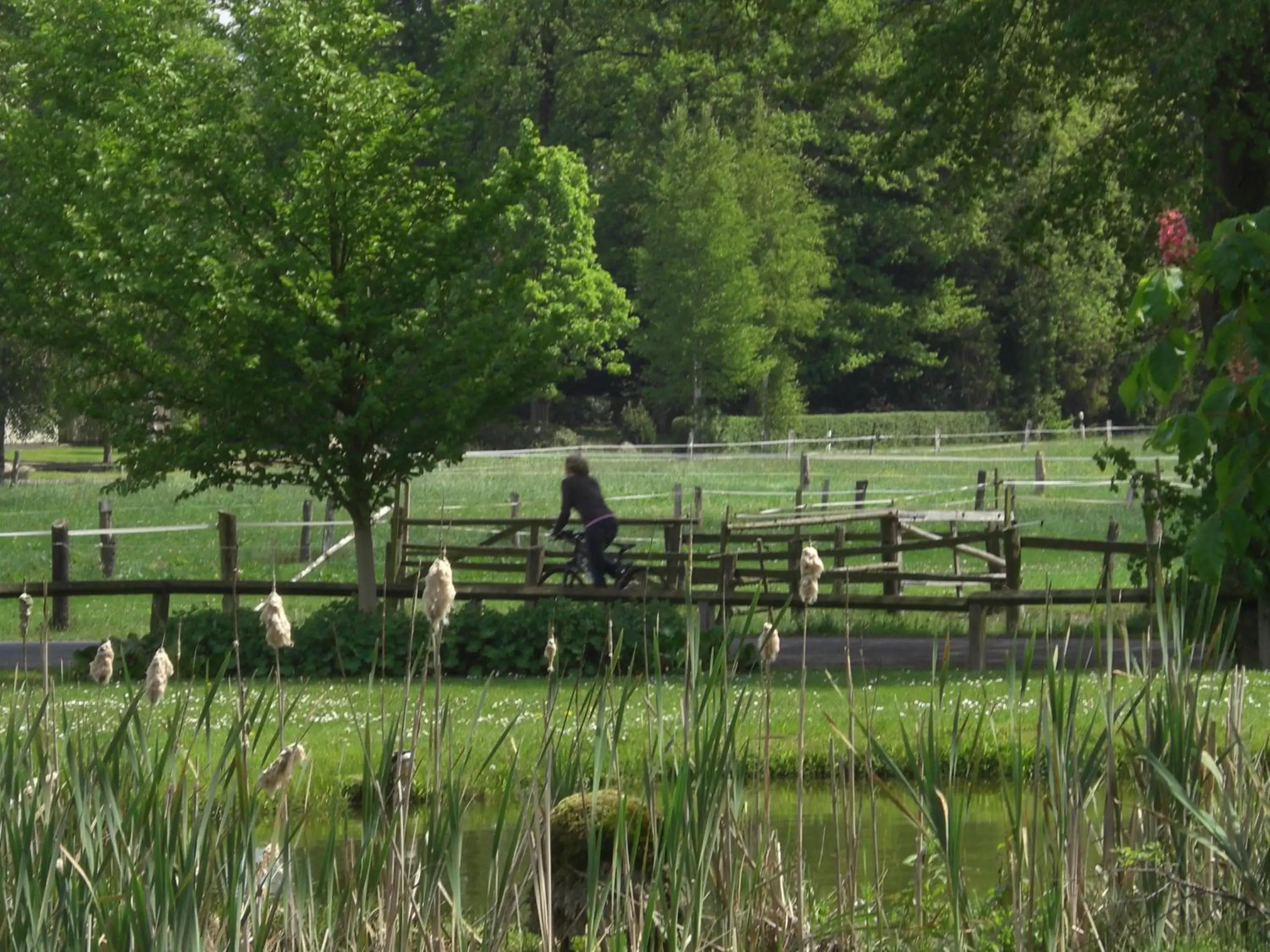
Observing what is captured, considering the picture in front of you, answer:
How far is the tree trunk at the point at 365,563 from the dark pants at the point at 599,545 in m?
1.76

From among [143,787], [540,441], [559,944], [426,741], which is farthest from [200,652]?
[540,441]

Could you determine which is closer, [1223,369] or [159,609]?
[1223,369]

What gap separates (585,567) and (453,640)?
2.94 m

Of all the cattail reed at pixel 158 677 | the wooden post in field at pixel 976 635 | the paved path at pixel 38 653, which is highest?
the cattail reed at pixel 158 677

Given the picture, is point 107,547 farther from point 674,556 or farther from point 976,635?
point 976,635

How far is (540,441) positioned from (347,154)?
147 ft

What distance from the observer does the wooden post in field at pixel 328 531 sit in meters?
27.4

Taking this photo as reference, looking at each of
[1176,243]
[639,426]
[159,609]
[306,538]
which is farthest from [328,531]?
[639,426]

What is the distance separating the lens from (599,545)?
17.0m

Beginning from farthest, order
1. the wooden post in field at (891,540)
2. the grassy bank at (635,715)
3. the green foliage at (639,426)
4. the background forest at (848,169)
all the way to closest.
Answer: the green foliage at (639,426)
the wooden post in field at (891,540)
the background forest at (848,169)
the grassy bank at (635,715)

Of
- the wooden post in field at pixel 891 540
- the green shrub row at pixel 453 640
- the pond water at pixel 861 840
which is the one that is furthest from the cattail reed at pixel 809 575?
the wooden post in field at pixel 891 540

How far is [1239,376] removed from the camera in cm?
528

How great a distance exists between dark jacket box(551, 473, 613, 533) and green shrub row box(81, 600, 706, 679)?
1532 millimetres

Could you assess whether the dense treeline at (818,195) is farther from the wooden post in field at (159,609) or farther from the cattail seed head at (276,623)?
the cattail seed head at (276,623)
